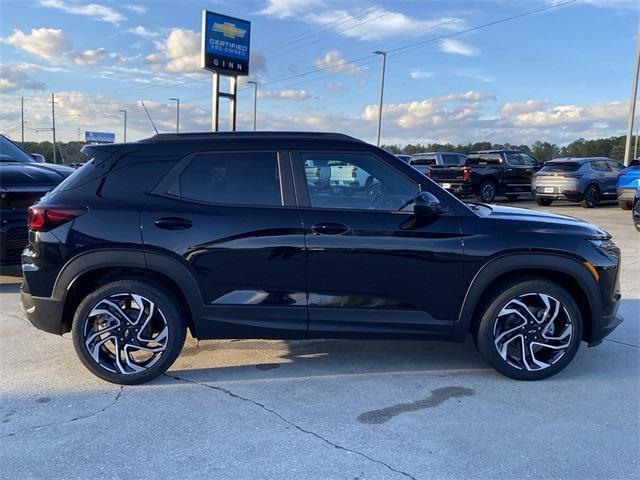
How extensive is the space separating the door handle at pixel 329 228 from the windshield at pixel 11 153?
17.7 ft

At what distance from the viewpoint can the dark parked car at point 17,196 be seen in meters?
5.94

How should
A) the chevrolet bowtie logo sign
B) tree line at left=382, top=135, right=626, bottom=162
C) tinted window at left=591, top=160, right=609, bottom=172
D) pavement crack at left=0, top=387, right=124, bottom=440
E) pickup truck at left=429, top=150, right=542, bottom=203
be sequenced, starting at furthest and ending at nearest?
tree line at left=382, top=135, right=626, bottom=162
the chevrolet bowtie logo sign
pickup truck at left=429, top=150, right=542, bottom=203
tinted window at left=591, top=160, right=609, bottom=172
pavement crack at left=0, top=387, right=124, bottom=440

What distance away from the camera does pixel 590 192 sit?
727 inches

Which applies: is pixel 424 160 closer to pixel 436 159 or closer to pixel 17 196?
pixel 436 159

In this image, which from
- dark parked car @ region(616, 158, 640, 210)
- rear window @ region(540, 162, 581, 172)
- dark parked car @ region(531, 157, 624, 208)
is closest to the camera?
dark parked car @ region(616, 158, 640, 210)

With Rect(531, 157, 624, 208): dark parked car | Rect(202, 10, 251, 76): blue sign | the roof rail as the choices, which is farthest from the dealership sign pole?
the roof rail

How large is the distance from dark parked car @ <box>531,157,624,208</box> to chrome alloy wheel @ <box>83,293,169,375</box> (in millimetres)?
17078

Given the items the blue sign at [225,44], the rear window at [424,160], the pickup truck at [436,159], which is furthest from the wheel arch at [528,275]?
the blue sign at [225,44]

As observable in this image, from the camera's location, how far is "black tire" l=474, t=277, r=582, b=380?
12.8 feet

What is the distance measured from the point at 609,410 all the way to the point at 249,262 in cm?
262

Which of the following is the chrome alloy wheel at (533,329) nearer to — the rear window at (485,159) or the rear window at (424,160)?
the rear window at (485,159)

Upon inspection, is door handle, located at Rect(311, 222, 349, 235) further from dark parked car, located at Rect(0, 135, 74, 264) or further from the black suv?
→ dark parked car, located at Rect(0, 135, 74, 264)

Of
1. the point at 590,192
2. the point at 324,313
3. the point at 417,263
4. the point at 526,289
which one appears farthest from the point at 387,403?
the point at 590,192

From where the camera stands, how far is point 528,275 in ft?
13.0
